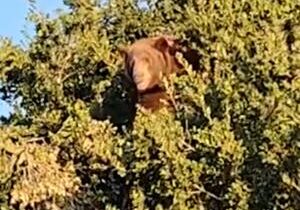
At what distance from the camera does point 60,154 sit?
9.71 metres

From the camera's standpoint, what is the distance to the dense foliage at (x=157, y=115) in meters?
8.16

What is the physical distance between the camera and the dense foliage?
816 centimetres

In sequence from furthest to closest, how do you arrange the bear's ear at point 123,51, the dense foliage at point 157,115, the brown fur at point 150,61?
the bear's ear at point 123,51
the brown fur at point 150,61
the dense foliage at point 157,115

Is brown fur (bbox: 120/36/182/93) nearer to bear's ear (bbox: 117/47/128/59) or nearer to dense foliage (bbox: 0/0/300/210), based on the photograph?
bear's ear (bbox: 117/47/128/59)

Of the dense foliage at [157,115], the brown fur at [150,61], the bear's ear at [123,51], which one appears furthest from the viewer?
the bear's ear at [123,51]

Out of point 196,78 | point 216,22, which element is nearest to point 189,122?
point 196,78

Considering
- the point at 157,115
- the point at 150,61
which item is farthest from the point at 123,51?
the point at 157,115

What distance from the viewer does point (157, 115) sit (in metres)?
8.59

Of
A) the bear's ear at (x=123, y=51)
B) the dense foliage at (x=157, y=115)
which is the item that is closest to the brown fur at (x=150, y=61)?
the bear's ear at (x=123, y=51)

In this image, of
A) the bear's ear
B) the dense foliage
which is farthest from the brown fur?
the dense foliage

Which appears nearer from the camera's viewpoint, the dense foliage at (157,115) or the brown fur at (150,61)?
the dense foliage at (157,115)

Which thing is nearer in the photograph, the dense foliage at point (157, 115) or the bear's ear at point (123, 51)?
the dense foliage at point (157, 115)

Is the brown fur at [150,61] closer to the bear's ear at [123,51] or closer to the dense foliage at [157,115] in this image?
the bear's ear at [123,51]

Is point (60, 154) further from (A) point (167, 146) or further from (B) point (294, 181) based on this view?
(B) point (294, 181)
